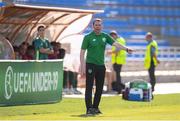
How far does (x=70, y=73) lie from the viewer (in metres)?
17.7

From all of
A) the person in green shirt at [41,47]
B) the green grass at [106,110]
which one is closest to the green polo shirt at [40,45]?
the person in green shirt at [41,47]

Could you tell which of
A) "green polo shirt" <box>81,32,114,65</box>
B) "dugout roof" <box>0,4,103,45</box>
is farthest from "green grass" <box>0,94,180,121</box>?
"dugout roof" <box>0,4,103,45</box>

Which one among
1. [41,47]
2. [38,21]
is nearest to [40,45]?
[41,47]

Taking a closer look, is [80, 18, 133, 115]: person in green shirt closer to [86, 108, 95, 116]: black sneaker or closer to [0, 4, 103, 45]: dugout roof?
[86, 108, 95, 116]: black sneaker

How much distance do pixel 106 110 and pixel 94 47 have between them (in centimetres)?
164

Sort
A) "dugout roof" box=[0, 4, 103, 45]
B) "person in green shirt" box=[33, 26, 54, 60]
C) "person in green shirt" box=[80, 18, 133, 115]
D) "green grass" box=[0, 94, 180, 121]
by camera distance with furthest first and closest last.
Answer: "dugout roof" box=[0, 4, 103, 45], "person in green shirt" box=[33, 26, 54, 60], "person in green shirt" box=[80, 18, 133, 115], "green grass" box=[0, 94, 180, 121]

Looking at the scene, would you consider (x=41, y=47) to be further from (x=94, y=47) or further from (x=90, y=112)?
(x=90, y=112)

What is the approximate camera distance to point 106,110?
12.4 metres

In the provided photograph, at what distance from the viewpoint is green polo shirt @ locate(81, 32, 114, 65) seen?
11.4 m

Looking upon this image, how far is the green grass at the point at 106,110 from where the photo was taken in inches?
419

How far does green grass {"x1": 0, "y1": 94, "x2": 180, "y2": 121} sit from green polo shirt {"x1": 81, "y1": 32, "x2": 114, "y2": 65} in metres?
1.05

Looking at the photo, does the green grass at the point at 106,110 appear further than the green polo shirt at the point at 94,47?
No

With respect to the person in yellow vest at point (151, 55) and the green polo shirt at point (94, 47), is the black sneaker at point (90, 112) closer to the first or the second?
the green polo shirt at point (94, 47)

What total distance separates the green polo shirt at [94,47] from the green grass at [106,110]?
3.44 ft
